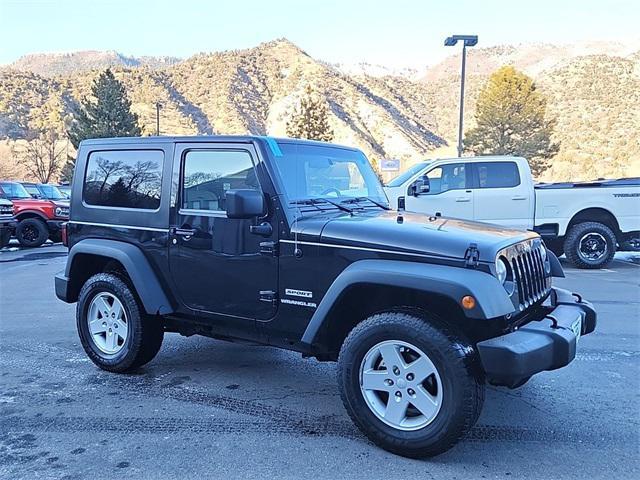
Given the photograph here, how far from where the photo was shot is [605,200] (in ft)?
34.9

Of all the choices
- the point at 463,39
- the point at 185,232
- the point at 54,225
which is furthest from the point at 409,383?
the point at 463,39

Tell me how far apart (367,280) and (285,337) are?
86 centimetres

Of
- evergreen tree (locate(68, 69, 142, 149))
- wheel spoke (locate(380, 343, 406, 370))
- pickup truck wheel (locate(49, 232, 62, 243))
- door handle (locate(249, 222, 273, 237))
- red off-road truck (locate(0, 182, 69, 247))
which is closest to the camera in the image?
wheel spoke (locate(380, 343, 406, 370))

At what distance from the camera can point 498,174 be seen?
423 inches

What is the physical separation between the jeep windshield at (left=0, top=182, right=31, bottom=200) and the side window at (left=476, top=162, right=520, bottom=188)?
1338cm

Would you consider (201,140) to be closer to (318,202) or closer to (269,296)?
(318,202)

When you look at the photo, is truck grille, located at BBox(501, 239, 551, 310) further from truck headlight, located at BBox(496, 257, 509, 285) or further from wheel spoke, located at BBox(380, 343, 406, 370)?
wheel spoke, located at BBox(380, 343, 406, 370)

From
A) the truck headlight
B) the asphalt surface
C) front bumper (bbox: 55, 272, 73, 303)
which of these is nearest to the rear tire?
the asphalt surface

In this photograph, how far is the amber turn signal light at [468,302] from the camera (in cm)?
310

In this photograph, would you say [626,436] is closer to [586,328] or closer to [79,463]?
[586,328]

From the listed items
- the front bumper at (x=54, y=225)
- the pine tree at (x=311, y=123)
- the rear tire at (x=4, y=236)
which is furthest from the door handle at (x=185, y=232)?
the pine tree at (x=311, y=123)

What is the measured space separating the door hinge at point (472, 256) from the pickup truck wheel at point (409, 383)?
0.42 m

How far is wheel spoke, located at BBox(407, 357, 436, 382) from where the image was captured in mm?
3279

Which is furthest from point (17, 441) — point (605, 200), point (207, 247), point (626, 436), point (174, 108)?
point (174, 108)
